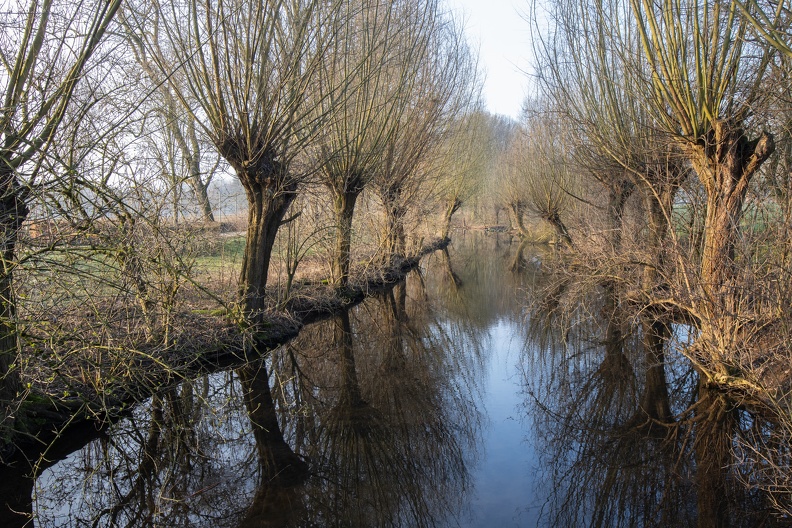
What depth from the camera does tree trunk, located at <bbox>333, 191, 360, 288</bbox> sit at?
41.1 feet

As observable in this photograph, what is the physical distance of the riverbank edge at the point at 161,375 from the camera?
5.22 meters

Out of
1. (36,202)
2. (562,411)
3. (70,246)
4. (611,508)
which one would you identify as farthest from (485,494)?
(36,202)

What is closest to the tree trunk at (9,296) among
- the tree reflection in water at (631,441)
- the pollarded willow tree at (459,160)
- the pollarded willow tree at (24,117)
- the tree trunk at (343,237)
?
the pollarded willow tree at (24,117)

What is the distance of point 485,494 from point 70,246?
3.98 metres

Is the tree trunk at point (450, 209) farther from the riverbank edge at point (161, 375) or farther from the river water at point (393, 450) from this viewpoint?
the river water at point (393, 450)

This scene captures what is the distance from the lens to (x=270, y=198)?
8.87 metres

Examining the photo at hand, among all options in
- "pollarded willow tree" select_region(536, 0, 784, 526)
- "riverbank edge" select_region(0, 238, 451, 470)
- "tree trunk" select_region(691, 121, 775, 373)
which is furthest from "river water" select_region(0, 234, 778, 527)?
"tree trunk" select_region(691, 121, 775, 373)

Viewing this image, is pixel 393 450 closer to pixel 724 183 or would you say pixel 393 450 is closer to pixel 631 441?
pixel 631 441

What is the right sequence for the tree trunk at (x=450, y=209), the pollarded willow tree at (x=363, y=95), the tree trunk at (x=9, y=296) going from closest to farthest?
1. the tree trunk at (x=9, y=296)
2. the pollarded willow tree at (x=363, y=95)
3. the tree trunk at (x=450, y=209)

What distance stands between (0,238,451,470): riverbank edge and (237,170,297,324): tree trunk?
0.54 m

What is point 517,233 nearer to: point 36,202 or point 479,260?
point 479,260

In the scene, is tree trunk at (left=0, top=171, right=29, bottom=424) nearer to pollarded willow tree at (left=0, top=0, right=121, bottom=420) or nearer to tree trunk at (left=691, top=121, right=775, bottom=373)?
pollarded willow tree at (left=0, top=0, right=121, bottom=420)

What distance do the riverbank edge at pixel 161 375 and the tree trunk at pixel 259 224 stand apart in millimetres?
544

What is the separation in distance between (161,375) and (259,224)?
2.90m
